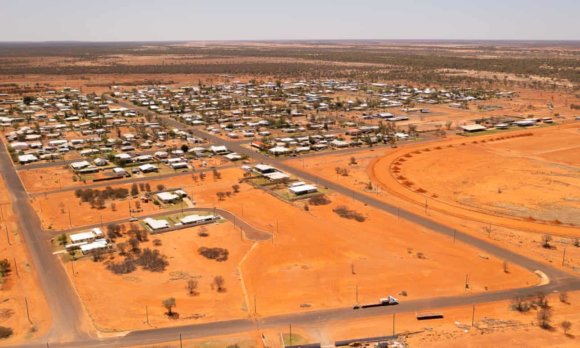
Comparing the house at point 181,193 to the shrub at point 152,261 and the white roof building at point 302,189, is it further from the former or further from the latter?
the shrub at point 152,261

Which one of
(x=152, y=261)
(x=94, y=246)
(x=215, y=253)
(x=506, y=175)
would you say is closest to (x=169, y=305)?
(x=152, y=261)

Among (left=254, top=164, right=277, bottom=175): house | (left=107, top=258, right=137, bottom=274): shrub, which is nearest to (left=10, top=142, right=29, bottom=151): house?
(left=254, top=164, right=277, bottom=175): house

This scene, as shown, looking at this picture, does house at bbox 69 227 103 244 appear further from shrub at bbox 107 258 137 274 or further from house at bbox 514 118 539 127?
house at bbox 514 118 539 127

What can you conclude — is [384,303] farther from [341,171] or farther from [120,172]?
[120,172]

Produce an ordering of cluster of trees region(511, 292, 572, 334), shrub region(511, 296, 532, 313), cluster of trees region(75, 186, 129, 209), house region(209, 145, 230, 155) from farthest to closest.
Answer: house region(209, 145, 230, 155) → cluster of trees region(75, 186, 129, 209) → shrub region(511, 296, 532, 313) → cluster of trees region(511, 292, 572, 334)

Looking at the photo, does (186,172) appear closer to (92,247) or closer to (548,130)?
(92,247)

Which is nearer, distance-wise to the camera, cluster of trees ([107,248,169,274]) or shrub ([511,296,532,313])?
shrub ([511,296,532,313])

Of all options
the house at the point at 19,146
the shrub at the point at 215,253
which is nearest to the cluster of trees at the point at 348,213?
the shrub at the point at 215,253
